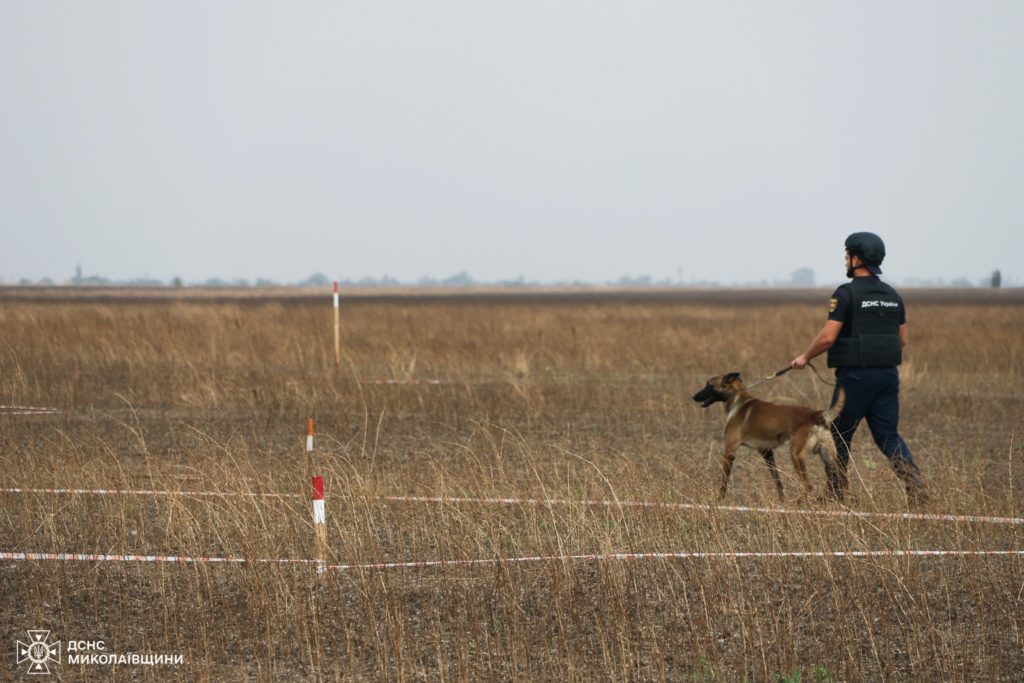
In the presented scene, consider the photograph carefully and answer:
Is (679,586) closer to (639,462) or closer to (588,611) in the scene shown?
(588,611)

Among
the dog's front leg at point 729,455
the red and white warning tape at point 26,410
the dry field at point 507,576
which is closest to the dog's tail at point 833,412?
the dry field at point 507,576

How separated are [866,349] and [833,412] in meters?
0.48

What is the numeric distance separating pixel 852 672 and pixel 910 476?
9.31 ft

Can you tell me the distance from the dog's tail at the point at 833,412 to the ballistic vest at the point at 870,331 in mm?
206

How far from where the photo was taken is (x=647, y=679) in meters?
5.16

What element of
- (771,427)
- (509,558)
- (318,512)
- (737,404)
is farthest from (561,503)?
(737,404)

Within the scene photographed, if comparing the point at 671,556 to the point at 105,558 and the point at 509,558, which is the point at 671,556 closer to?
the point at 509,558

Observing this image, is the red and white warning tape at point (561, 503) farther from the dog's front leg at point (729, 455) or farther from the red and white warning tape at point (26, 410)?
the red and white warning tape at point (26, 410)

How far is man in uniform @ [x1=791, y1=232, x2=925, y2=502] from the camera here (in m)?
7.98

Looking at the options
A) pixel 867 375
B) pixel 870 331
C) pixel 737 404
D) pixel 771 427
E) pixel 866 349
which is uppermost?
pixel 870 331

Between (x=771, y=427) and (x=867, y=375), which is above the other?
(x=867, y=375)

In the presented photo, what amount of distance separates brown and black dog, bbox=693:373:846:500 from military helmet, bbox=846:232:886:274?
911 millimetres

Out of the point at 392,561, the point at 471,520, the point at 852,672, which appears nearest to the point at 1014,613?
the point at 852,672

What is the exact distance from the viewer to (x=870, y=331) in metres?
8.00
